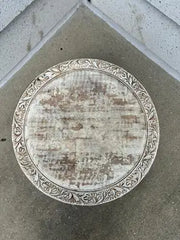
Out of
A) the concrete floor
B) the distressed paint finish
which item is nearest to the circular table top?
the distressed paint finish

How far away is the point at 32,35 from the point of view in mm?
1500

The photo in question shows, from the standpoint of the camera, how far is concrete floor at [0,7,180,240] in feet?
4.46

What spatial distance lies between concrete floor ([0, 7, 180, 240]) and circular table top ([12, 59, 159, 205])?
0.18 meters

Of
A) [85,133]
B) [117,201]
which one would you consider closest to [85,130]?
[85,133]

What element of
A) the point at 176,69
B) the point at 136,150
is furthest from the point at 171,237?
the point at 176,69

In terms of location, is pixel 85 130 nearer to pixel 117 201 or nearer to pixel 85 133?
pixel 85 133

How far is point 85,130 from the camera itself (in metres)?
1.27

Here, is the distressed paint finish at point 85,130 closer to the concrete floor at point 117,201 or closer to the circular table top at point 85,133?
the circular table top at point 85,133

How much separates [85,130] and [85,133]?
0.01m

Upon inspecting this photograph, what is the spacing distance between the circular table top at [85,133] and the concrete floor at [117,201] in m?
0.18

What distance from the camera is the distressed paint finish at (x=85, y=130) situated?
1.23m

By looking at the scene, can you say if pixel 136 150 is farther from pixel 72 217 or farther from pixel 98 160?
pixel 72 217

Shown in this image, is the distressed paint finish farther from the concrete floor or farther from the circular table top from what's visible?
the concrete floor

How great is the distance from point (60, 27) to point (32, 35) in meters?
0.19
